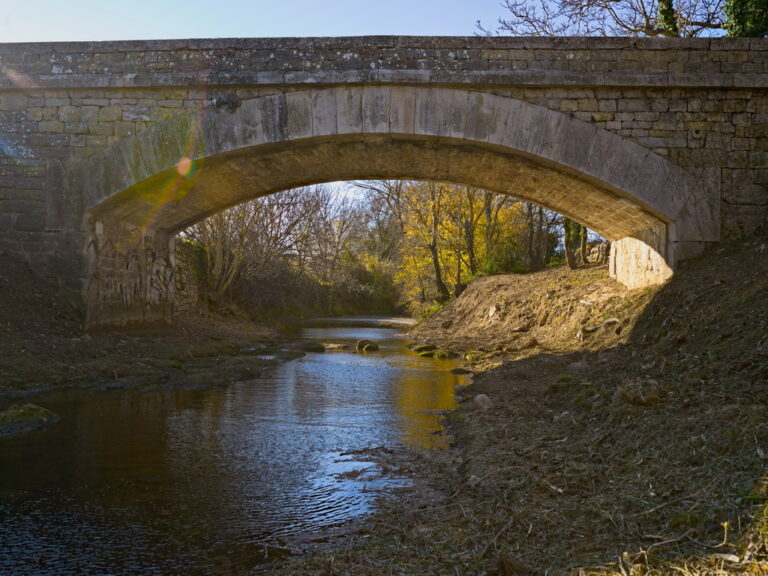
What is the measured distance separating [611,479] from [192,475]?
2679mm

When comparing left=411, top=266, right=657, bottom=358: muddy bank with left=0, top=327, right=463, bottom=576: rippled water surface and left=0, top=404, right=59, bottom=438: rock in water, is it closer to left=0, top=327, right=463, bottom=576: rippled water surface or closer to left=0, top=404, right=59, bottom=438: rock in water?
left=0, top=327, right=463, bottom=576: rippled water surface

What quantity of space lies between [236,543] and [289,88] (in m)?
6.95

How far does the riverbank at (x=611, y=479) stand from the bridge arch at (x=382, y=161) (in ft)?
9.54

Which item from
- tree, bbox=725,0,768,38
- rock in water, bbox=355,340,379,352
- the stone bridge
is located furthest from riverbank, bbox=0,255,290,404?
tree, bbox=725,0,768,38

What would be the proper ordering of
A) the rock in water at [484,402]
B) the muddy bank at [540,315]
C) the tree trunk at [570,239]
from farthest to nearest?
the tree trunk at [570,239] → the muddy bank at [540,315] → the rock in water at [484,402]

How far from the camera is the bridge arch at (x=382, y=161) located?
8.34m

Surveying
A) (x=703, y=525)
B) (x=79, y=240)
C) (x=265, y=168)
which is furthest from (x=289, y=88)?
(x=703, y=525)

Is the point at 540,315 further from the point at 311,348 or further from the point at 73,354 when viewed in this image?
the point at 73,354

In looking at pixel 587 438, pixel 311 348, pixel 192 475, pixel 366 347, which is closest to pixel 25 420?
pixel 192 475

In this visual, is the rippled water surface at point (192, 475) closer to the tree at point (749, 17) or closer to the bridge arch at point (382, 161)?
the bridge arch at point (382, 161)

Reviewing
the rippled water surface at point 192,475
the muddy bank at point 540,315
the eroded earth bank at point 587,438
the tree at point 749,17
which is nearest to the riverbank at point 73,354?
the eroded earth bank at point 587,438

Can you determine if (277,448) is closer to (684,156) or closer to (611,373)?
(611,373)

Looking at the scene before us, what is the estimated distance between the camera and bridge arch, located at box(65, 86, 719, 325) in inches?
328

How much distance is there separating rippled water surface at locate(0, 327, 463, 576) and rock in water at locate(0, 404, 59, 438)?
164mm
